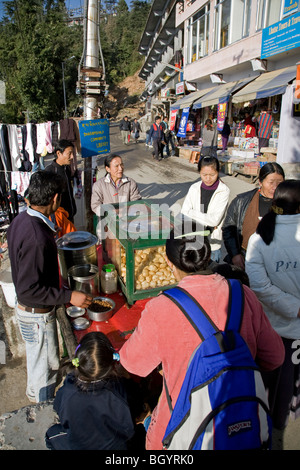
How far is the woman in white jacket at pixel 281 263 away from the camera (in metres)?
2.12

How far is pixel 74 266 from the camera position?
2.92m

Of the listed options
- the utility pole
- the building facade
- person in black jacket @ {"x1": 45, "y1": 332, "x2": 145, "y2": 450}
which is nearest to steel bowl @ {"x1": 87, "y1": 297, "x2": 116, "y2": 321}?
person in black jacket @ {"x1": 45, "y1": 332, "x2": 145, "y2": 450}

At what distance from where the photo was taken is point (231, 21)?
14.2 m

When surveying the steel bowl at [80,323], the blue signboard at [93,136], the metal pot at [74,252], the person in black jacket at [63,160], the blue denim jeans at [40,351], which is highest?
the blue signboard at [93,136]

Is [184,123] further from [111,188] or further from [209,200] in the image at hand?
[209,200]

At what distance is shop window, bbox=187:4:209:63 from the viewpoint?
688 inches

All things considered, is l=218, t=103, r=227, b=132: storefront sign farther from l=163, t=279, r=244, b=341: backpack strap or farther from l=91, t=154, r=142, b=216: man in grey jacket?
l=163, t=279, r=244, b=341: backpack strap

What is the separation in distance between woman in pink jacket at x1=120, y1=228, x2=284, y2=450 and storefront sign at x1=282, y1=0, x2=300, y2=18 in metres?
12.1

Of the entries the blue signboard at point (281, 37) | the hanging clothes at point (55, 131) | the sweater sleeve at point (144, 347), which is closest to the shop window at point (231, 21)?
the blue signboard at point (281, 37)

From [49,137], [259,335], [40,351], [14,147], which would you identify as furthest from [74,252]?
[14,147]

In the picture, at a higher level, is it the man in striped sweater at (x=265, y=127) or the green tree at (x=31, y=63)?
the green tree at (x=31, y=63)

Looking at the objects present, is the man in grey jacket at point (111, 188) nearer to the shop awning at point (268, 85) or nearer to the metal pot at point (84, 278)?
the metal pot at point (84, 278)

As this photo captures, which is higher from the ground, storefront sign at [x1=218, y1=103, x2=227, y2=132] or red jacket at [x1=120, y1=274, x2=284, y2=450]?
storefront sign at [x1=218, y1=103, x2=227, y2=132]

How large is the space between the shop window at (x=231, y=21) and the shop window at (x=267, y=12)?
0.98 metres
